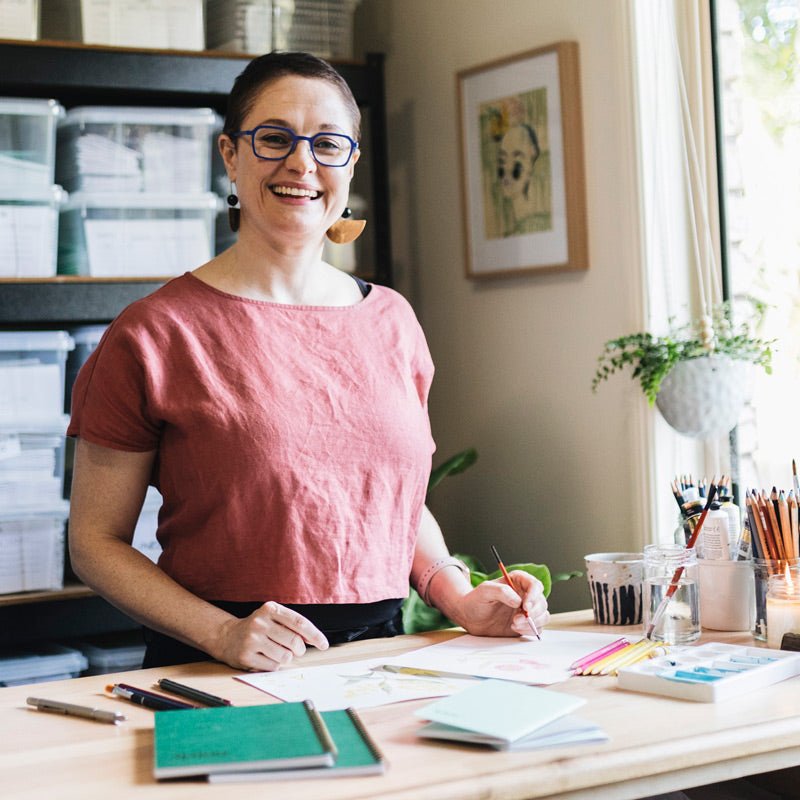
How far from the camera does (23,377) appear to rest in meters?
2.55

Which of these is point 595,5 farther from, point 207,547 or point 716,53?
point 207,547

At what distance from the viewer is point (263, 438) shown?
62.5 inches

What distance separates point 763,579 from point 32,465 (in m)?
1.60

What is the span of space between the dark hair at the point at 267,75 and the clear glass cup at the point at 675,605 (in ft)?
2.60

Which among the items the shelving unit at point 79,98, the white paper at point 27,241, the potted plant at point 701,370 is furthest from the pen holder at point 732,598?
the white paper at point 27,241

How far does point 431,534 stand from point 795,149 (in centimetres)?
105

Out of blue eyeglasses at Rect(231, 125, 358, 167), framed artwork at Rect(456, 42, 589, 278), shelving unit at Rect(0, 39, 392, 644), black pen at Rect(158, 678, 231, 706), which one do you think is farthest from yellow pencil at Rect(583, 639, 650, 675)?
shelving unit at Rect(0, 39, 392, 644)

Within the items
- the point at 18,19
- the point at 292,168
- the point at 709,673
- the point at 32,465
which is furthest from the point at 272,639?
the point at 18,19

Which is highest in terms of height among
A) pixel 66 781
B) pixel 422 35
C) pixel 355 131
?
pixel 422 35

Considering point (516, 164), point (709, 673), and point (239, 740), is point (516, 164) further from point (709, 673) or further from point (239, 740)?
point (239, 740)

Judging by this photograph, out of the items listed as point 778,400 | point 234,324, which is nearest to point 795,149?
point 778,400

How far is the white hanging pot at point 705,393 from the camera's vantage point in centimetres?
213

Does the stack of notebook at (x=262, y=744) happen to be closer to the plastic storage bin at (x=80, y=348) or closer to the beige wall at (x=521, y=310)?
the beige wall at (x=521, y=310)

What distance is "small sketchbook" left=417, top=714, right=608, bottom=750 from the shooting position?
114cm
